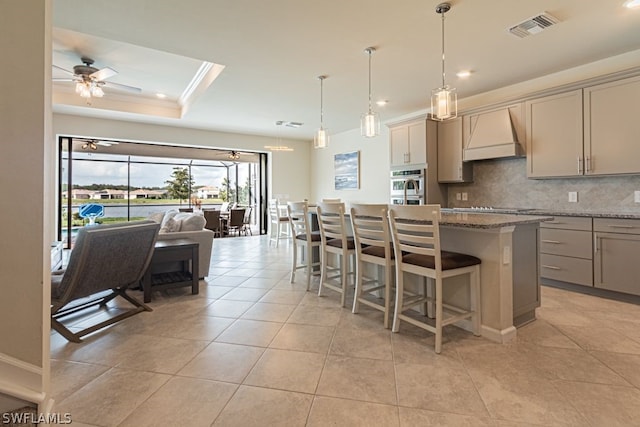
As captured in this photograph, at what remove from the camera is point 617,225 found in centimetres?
297

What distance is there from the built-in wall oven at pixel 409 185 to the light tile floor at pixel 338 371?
8.08 ft

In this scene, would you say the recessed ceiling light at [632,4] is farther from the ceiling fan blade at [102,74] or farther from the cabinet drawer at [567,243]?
the ceiling fan blade at [102,74]

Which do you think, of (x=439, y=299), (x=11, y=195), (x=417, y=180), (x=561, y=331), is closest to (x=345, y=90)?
(x=417, y=180)

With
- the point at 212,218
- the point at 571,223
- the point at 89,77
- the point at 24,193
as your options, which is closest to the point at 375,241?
the point at 24,193

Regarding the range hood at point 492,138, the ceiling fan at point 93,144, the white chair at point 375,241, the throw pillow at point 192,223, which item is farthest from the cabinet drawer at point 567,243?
the ceiling fan at point 93,144

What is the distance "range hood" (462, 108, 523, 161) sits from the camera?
3.93 metres

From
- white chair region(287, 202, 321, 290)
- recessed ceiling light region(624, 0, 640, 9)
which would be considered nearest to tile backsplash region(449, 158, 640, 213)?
recessed ceiling light region(624, 0, 640, 9)

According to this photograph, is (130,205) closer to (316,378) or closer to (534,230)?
(316,378)

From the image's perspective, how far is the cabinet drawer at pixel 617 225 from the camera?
2.88 m

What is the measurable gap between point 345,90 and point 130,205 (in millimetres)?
7248

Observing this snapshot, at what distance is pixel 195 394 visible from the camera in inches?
63.3

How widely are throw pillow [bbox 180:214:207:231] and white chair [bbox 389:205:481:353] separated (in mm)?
2516

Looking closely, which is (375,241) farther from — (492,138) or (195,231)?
(492,138)

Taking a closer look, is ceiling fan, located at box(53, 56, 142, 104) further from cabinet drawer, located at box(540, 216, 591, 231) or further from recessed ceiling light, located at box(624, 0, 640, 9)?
cabinet drawer, located at box(540, 216, 591, 231)
